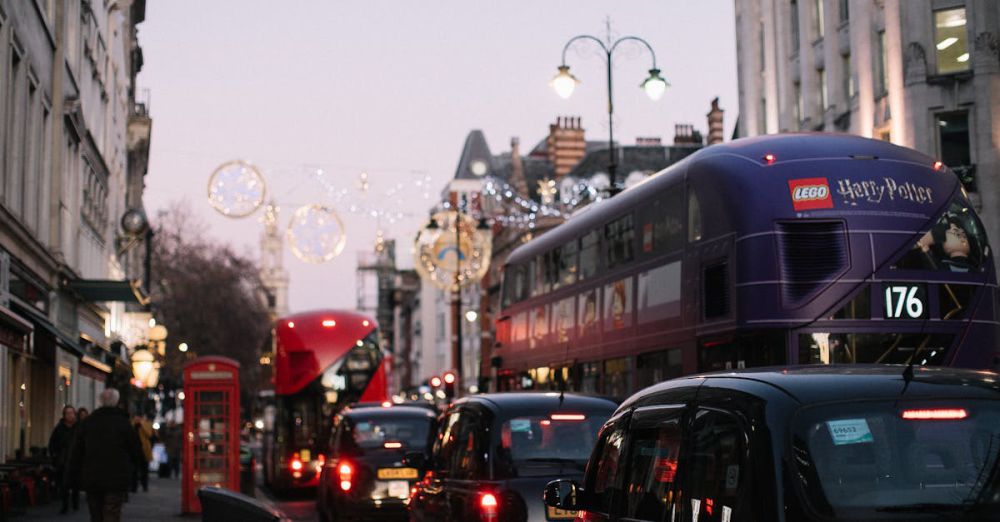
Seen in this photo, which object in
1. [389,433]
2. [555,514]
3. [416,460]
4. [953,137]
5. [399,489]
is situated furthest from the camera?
[953,137]

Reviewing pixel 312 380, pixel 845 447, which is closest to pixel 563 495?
pixel 845 447

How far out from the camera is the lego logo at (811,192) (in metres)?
18.0

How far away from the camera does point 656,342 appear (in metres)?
20.9

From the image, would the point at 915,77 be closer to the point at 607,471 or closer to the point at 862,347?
the point at 862,347

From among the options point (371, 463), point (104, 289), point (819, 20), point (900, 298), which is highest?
point (819, 20)

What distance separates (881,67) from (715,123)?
37.2 meters

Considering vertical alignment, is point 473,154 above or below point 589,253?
above

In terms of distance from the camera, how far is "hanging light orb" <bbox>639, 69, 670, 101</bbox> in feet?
104

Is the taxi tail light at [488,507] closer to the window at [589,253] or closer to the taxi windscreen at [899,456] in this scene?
the taxi windscreen at [899,456]

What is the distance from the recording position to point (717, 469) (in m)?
6.24

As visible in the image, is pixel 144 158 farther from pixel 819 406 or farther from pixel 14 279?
pixel 819 406

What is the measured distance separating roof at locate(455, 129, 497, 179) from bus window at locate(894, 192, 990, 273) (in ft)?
334

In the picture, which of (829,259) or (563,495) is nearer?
(563,495)

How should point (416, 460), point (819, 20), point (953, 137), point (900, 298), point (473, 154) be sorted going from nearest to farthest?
point (416, 460) < point (900, 298) < point (953, 137) < point (819, 20) < point (473, 154)
